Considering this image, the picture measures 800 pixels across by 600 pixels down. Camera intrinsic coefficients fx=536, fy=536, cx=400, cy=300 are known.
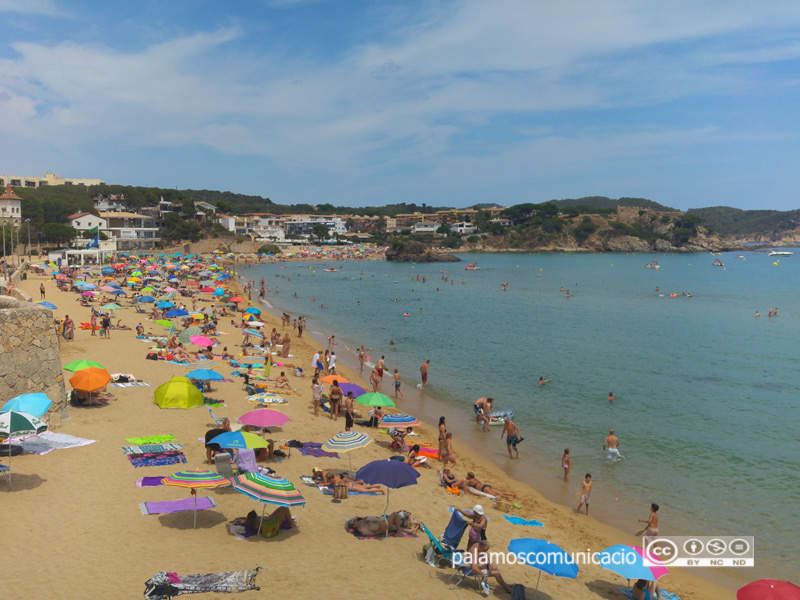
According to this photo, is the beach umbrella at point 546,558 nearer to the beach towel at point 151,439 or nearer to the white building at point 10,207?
the beach towel at point 151,439

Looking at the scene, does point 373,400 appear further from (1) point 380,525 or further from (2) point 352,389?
(1) point 380,525

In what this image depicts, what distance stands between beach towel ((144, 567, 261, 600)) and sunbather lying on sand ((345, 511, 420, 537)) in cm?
197

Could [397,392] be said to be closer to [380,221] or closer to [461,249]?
[461,249]

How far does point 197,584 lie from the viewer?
618cm

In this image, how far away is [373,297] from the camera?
51.3 m

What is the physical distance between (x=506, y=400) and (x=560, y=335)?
49.1 ft

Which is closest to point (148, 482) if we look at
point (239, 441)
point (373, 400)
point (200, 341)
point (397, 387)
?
point (239, 441)

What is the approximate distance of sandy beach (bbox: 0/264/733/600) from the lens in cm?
655

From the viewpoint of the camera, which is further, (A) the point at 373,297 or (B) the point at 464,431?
(A) the point at 373,297

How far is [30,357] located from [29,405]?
157 centimetres

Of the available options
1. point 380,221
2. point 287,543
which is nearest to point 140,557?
point 287,543

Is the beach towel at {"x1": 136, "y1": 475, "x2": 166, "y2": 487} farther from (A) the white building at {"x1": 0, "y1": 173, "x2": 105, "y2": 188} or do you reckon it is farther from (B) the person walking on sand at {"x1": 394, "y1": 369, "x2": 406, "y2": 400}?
(A) the white building at {"x1": 0, "y1": 173, "x2": 105, "y2": 188}

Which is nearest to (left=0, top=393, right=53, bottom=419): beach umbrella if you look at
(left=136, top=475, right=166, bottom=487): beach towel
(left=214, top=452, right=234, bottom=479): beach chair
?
(left=136, top=475, right=166, bottom=487): beach towel

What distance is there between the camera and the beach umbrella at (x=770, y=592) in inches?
241
